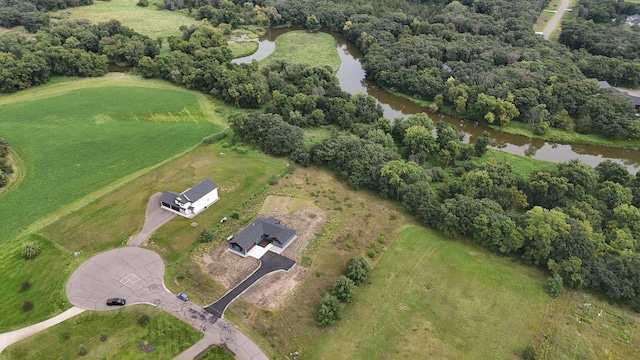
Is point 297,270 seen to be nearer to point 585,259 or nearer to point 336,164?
point 336,164

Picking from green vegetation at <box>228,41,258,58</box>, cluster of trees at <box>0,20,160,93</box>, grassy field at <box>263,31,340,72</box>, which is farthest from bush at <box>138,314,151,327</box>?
green vegetation at <box>228,41,258,58</box>

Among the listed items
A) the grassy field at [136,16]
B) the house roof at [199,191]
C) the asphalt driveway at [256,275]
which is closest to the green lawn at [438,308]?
A: the asphalt driveway at [256,275]

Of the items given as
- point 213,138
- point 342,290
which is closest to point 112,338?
point 342,290

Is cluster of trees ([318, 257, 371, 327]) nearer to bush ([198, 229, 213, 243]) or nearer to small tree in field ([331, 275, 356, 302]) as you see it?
small tree in field ([331, 275, 356, 302])

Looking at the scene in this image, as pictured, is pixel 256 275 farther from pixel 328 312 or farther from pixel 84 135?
pixel 84 135

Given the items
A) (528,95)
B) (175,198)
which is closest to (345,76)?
(528,95)

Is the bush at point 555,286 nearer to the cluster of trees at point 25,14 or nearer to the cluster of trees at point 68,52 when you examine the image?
the cluster of trees at point 68,52

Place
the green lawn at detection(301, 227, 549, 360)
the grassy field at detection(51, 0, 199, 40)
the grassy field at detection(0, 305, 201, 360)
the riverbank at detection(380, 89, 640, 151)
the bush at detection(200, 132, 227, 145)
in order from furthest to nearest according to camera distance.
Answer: the grassy field at detection(51, 0, 199, 40) → the riverbank at detection(380, 89, 640, 151) → the bush at detection(200, 132, 227, 145) → the green lawn at detection(301, 227, 549, 360) → the grassy field at detection(0, 305, 201, 360)
